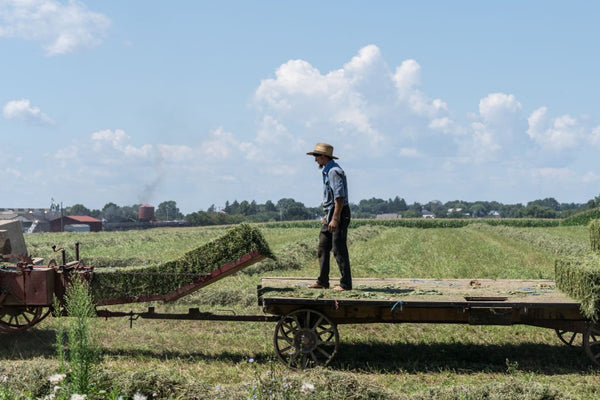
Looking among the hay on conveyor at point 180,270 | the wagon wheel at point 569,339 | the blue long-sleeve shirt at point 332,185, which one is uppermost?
the blue long-sleeve shirt at point 332,185

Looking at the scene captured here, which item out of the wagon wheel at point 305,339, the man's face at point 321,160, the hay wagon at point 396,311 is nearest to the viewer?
the hay wagon at point 396,311

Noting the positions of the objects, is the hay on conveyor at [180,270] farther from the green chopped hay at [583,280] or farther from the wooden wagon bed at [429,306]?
the green chopped hay at [583,280]

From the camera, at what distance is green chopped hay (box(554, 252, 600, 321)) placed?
6.97 metres

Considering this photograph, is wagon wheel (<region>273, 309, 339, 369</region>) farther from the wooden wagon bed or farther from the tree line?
the tree line

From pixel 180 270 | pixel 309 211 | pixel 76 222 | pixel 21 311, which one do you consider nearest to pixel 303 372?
pixel 180 270

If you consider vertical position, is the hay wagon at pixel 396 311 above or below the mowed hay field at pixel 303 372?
above

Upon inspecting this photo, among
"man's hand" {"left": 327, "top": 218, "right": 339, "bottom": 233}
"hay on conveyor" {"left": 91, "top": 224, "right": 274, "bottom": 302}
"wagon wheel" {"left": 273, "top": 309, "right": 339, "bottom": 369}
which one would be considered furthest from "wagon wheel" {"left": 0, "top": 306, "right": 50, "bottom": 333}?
"man's hand" {"left": 327, "top": 218, "right": 339, "bottom": 233}

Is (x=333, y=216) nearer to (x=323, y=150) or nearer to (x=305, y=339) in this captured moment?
(x=323, y=150)

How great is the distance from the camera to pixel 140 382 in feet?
18.6

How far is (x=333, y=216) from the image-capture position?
7.69 metres

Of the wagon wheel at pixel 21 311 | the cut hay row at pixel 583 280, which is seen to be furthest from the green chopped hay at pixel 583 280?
the wagon wheel at pixel 21 311

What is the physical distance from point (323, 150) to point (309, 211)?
110 meters

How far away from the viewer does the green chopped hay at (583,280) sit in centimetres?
697

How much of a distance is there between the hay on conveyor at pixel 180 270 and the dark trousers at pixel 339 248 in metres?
0.79
